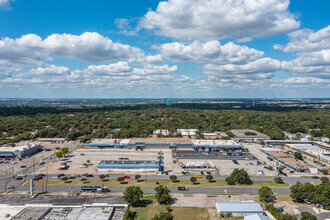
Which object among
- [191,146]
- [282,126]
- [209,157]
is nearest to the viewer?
[209,157]

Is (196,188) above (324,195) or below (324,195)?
below

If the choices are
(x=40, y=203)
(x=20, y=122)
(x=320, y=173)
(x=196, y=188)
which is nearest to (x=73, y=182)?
(x=40, y=203)

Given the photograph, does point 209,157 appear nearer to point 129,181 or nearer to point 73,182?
point 129,181

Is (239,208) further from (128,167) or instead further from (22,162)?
(22,162)

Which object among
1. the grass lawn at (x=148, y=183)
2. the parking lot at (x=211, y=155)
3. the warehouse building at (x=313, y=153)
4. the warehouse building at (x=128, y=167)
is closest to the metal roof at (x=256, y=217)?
the grass lawn at (x=148, y=183)

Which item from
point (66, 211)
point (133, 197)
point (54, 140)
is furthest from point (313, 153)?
point (54, 140)

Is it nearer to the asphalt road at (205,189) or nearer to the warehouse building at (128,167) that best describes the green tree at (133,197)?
the asphalt road at (205,189)

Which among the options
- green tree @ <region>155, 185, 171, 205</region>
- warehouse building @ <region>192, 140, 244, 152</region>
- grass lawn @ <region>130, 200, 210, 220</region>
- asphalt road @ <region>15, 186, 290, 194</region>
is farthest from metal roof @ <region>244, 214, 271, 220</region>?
warehouse building @ <region>192, 140, 244, 152</region>
